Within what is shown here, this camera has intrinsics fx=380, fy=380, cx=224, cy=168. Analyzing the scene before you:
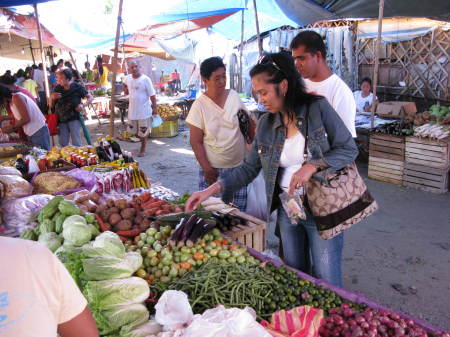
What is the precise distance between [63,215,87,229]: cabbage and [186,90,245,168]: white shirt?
1243mm

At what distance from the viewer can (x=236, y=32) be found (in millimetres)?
12336

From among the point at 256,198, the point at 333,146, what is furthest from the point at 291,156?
the point at 256,198

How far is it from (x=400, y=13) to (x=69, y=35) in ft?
25.8

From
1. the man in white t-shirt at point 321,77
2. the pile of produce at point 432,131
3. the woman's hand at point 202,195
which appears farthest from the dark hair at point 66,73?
the pile of produce at point 432,131

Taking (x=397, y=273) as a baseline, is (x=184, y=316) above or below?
above

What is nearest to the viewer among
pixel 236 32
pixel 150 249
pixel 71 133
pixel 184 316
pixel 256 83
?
pixel 184 316

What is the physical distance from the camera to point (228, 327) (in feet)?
4.98

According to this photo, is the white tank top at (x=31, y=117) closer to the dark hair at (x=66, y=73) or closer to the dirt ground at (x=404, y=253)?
the dark hair at (x=66, y=73)

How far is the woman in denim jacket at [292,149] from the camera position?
2061 millimetres

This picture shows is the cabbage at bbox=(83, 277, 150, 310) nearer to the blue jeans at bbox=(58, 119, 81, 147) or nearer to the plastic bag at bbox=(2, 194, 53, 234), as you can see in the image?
the plastic bag at bbox=(2, 194, 53, 234)

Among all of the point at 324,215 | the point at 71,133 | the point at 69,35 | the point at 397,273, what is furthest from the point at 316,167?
the point at 69,35

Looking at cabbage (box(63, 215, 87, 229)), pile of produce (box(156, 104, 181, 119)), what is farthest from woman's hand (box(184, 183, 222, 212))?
pile of produce (box(156, 104, 181, 119))

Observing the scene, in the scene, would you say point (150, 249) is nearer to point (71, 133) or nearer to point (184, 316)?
point (184, 316)

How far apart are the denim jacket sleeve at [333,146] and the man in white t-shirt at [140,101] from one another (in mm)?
6743
